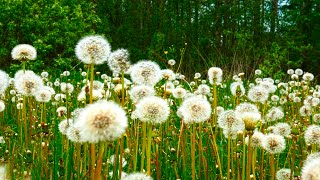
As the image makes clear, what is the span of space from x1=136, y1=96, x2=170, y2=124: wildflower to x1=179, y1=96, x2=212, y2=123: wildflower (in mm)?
354

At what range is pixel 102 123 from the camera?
1.48 metres

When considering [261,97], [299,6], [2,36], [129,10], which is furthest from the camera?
[299,6]

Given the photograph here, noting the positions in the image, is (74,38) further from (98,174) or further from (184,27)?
(98,174)

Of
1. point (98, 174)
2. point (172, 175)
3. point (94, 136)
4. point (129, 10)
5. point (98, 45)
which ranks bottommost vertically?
point (172, 175)

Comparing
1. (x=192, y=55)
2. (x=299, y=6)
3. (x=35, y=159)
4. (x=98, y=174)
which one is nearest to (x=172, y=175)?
(x=35, y=159)

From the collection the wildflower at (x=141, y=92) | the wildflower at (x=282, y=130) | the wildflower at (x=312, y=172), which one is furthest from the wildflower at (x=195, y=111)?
the wildflower at (x=312, y=172)

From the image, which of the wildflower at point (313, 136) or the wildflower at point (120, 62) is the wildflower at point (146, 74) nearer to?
the wildflower at point (120, 62)

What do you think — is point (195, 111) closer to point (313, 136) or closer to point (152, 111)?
point (152, 111)

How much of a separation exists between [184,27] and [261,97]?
1747 cm

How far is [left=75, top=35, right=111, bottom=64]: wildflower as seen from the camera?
2162mm

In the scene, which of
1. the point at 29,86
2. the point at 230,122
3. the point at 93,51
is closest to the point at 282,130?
the point at 230,122

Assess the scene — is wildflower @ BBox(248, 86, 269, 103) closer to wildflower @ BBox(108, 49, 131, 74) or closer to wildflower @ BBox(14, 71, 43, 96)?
wildflower @ BBox(108, 49, 131, 74)

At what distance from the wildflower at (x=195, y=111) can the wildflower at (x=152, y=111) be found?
354 mm

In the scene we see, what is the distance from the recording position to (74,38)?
1553cm
